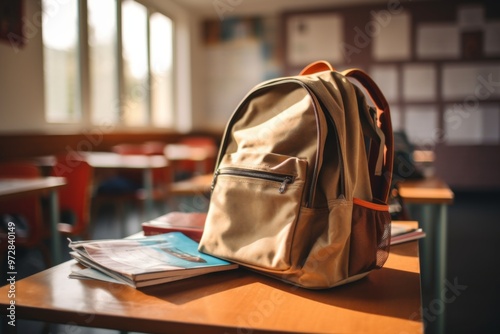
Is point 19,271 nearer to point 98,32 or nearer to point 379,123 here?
point 379,123

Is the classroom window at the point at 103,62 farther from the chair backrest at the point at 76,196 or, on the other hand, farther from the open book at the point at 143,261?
the open book at the point at 143,261

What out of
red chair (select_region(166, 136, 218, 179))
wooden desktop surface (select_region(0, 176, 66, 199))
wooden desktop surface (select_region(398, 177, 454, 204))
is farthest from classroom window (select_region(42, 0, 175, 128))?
wooden desktop surface (select_region(398, 177, 454, 204))

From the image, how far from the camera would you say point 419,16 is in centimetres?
659

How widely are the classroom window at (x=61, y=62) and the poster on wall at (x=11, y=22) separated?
1.15 ft

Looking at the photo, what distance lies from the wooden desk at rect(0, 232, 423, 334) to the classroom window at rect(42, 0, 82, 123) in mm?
4253

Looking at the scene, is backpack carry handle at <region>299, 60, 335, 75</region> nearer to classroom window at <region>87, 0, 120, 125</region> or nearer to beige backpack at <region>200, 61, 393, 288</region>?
beige backpack at <region>200, 61, 393, 288</region>

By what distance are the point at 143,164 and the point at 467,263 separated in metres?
2.40

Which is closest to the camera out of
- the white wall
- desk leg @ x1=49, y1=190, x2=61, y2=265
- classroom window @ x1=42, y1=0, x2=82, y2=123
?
desk leg @ x1=49, y1=190, x2=61, y2=265

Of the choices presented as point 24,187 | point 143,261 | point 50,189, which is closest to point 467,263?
point 50,189

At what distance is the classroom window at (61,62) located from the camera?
4539 mm

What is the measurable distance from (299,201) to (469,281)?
2446 millimetres

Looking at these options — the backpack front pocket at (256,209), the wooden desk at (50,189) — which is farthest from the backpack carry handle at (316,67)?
the wooden desk at (50,189)

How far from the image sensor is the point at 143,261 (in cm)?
80

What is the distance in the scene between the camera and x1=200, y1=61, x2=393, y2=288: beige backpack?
724 millimetres
